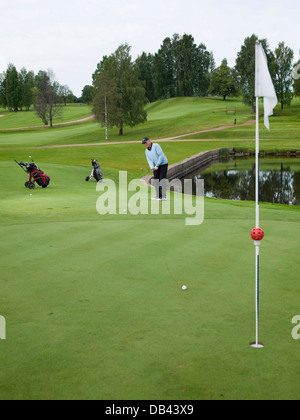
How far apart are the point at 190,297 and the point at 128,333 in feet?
3.77

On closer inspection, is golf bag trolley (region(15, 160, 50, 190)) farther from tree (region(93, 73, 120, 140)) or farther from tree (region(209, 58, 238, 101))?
tree (region(209, 58, 238, 101))

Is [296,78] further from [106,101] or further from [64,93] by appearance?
[64,93]

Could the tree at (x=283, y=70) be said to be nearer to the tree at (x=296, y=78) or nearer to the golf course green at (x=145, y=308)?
the tree at (x=296, y=78)

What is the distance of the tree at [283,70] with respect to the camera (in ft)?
273

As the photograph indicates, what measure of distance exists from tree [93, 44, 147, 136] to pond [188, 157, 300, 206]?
24.6 m

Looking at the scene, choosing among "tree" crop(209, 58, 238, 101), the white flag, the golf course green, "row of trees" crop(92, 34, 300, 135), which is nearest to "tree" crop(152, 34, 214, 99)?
"row of trees" crop(92, 34, 300, 135)

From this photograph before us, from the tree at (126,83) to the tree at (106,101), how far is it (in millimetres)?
938

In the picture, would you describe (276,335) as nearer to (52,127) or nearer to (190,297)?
(190,297)

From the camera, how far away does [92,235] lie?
8.17 metres

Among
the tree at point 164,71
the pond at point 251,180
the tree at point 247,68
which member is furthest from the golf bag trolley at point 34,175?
the tree at point 164,71

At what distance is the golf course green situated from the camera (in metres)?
3.31

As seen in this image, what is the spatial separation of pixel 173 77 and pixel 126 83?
6708 cm

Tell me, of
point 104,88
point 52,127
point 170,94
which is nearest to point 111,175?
point 104,88

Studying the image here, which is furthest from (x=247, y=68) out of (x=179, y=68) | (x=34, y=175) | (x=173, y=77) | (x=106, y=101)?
(x=34, y=175)
